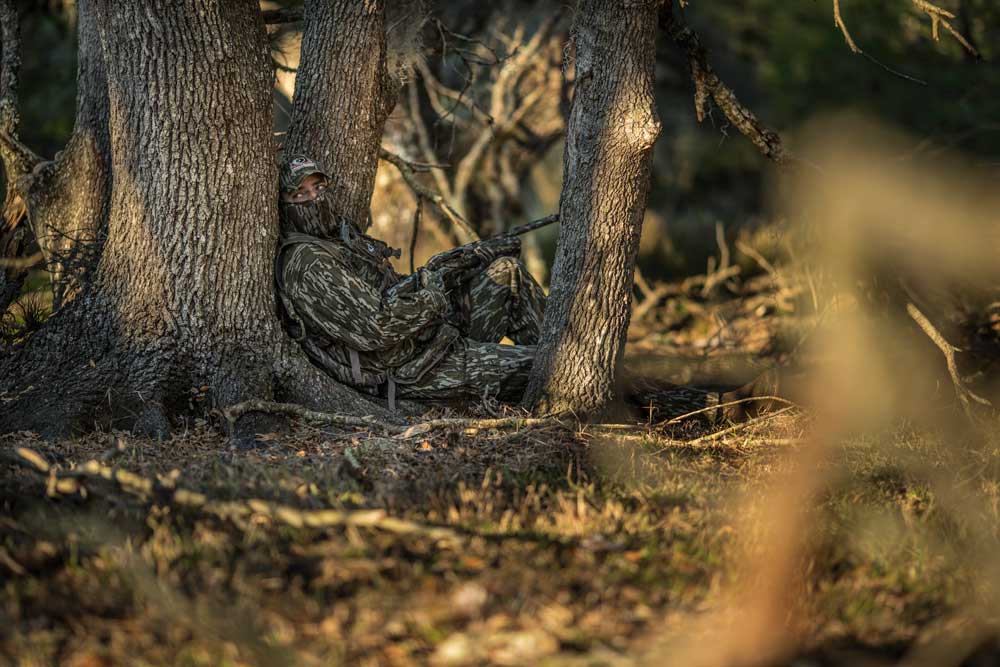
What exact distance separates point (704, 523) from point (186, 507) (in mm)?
1880

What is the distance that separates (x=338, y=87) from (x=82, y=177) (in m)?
1.64

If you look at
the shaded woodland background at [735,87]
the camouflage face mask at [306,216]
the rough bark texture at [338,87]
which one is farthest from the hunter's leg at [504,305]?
the shaded woodland background at [735,87]

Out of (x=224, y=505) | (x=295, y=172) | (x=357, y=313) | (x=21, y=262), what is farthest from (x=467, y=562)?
(x=21, y=262)

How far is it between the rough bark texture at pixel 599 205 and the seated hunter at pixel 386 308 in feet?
1.67

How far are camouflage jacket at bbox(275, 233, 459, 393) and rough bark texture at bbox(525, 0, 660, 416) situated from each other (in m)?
0.73

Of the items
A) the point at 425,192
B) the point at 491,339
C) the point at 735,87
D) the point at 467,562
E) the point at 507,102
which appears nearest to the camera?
the point at 467,562

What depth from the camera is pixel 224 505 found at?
3.17 metres

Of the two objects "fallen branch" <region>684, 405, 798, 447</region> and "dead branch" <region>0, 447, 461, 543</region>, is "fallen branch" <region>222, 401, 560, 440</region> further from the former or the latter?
"dead branch" <region>0, 447, 461, 543</region>

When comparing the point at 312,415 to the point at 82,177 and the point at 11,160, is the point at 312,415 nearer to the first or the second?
the point at 82,177

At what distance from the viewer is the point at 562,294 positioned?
538 cm

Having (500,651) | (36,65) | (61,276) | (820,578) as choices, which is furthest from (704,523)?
(36,65)

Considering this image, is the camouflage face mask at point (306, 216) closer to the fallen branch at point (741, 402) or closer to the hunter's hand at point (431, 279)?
the hunter's hand at point (431, 279)

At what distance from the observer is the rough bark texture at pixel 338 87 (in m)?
5.81

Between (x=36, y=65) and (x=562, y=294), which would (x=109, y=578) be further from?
(x=36, y=65)
